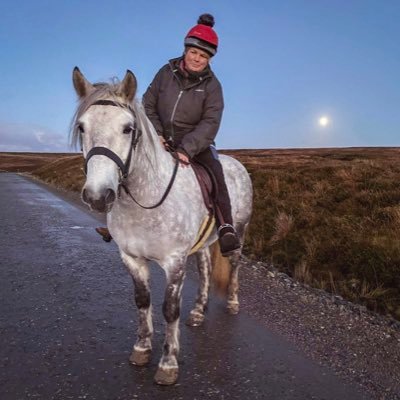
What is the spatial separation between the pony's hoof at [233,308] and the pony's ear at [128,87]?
3515 mm

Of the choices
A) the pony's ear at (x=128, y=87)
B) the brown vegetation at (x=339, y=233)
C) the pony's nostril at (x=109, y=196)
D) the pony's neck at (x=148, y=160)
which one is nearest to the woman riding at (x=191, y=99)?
the pony's neck at (x=148, y=160)

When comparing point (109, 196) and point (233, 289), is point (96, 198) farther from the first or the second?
point (233, 289)

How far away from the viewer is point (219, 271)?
241 inches

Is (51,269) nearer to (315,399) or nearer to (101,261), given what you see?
(101,261)

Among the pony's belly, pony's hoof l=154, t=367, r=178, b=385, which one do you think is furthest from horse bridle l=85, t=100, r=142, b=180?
pony's hoof l=154, t=367, r=178, b=385

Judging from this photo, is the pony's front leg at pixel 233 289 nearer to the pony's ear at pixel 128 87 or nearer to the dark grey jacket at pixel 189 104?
the dark grey jacket at pixel 189 104

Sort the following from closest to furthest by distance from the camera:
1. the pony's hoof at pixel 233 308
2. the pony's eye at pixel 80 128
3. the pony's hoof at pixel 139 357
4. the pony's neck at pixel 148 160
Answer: the pony's eye at pixel 80 128, the pony's neck at pixel 148 160, the pony's hoof at pixel 139 357, the pony's hoof at pixel 233 308

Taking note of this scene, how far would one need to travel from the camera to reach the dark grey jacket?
454 cm

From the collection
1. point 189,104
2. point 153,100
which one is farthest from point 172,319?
point 153,100

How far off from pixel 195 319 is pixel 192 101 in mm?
2841

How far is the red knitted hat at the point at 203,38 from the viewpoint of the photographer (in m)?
4.42

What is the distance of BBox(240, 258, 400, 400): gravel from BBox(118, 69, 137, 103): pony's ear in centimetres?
339

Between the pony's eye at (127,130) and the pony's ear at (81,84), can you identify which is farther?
the pony's ear at (81,84)

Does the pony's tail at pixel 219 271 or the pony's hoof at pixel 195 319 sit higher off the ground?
the pony's tail at pixel 219 271
